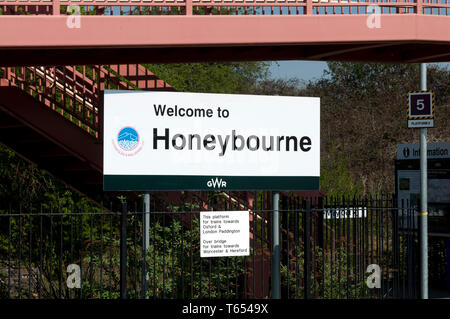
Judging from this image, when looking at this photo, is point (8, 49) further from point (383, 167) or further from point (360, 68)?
point (360, 68)

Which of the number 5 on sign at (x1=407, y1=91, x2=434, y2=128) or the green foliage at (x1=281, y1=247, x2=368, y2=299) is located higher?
the number 5 on sign at (x1=407, y1=91, x2=434, y2=128)

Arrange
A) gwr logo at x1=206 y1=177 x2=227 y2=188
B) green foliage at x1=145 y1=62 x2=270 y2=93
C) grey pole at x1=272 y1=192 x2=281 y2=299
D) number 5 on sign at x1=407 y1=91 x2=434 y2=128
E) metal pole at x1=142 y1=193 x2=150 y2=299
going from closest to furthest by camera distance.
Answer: metal pole at x1=142 y1=193 x2=150 y2=299, grey pole at x1=272 y1=192 x2=281 y2=299, gwr logo at x1=206 y1=177 x2=227 y2=188, number 5 on sign at x1=407 y1=91 x2=434 y2=128, green foliage at x1=145 y1=62 x2=270 y2=93

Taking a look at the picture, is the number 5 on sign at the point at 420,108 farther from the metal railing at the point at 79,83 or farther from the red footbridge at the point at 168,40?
the metal railing at the point at 79,83

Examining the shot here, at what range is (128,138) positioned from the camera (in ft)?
39.5

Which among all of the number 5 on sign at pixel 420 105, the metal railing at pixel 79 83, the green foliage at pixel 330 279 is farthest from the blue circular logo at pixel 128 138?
the number 5 on sign at pixel 420 105

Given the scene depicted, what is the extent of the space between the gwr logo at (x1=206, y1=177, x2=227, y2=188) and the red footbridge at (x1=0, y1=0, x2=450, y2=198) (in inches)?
86.7

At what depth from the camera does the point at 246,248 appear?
11.9 meters

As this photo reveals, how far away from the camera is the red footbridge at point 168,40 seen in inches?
475

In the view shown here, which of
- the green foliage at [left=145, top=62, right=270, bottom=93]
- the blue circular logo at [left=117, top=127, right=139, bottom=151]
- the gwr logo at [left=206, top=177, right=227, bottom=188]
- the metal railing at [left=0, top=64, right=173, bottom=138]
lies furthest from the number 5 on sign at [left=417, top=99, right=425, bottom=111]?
the green foliage at [left=145, top=62, right=270, bottom=93]

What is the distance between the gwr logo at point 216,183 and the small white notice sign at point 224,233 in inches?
35.3

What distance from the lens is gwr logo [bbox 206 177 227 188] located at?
12508 millimetres

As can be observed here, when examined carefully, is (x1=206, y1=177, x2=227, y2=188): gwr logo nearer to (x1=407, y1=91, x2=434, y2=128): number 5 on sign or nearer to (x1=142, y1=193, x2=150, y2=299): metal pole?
(x1=142, y1=193, x2=150, y2=299): metal pole

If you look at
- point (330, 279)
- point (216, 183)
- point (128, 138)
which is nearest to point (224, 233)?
point (216, 183)

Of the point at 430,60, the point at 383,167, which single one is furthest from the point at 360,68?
the point at 430,60
